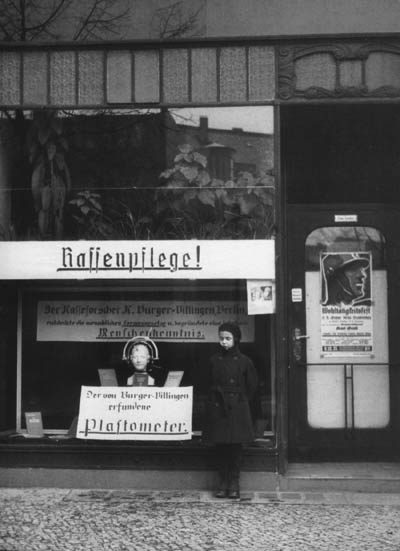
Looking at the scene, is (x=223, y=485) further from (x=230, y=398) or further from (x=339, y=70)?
(x=339, y=70)

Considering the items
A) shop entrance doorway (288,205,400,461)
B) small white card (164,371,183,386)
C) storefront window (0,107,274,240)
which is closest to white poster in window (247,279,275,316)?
storefront window (0,107,274,240)

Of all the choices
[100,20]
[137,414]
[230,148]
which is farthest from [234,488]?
[100,20]

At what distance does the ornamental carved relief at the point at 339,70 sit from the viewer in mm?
7957

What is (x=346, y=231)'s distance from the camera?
8.86 metres

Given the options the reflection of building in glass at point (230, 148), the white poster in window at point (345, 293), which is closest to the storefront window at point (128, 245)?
the reflection of building in glass at point (230, 148)

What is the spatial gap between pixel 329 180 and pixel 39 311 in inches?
133

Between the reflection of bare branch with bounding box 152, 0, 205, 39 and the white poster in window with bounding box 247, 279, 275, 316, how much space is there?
8.20 ft

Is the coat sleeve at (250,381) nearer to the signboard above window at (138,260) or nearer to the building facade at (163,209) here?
the building facade at (163,209)

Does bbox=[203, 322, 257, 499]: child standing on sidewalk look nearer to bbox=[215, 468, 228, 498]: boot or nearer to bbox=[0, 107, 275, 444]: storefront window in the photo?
bbox=[215, 468, 228, 498]: boot

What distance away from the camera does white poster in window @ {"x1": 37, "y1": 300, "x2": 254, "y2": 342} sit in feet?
27.4

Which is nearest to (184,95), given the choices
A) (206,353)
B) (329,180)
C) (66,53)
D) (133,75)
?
(133,75)

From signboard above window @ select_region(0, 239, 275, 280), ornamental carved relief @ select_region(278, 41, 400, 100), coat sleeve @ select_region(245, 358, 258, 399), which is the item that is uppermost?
ornamental carved relief @ select_region(278, 41, 400, 100)

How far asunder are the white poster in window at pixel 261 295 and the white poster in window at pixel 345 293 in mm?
1113

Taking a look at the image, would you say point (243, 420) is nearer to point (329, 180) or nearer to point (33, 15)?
point (329, 180)
